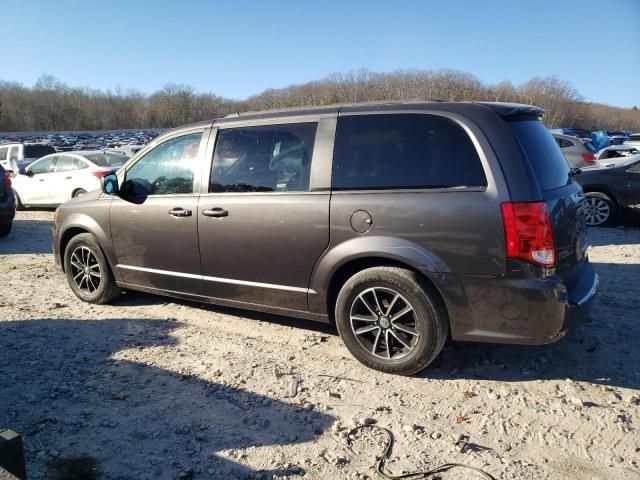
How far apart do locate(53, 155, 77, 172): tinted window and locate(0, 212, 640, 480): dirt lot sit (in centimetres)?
817

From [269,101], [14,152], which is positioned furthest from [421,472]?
[269,101]

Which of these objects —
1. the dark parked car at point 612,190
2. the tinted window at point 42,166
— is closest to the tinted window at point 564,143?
the dark parked car at point 612,190

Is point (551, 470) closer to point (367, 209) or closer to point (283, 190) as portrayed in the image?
point (367, 209)

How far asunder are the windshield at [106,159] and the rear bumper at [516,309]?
1072 cm

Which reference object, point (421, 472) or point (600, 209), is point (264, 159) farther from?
point (600, 209)

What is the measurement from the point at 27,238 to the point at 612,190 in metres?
11.0

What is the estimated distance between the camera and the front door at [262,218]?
3.89 m

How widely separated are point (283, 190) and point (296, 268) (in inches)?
25.2

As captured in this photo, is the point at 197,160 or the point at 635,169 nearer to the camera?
the point at 197,160

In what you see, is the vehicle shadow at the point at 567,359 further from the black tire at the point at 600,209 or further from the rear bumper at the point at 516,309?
the black tire at the point at 600,209

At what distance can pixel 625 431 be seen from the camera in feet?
9.74

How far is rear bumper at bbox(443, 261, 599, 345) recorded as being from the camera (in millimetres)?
3193

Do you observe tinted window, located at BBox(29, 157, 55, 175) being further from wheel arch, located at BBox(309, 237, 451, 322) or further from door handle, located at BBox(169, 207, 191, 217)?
wheel arch, located at BBox(309, 237, 451, 322)

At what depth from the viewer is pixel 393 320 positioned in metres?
3.63
